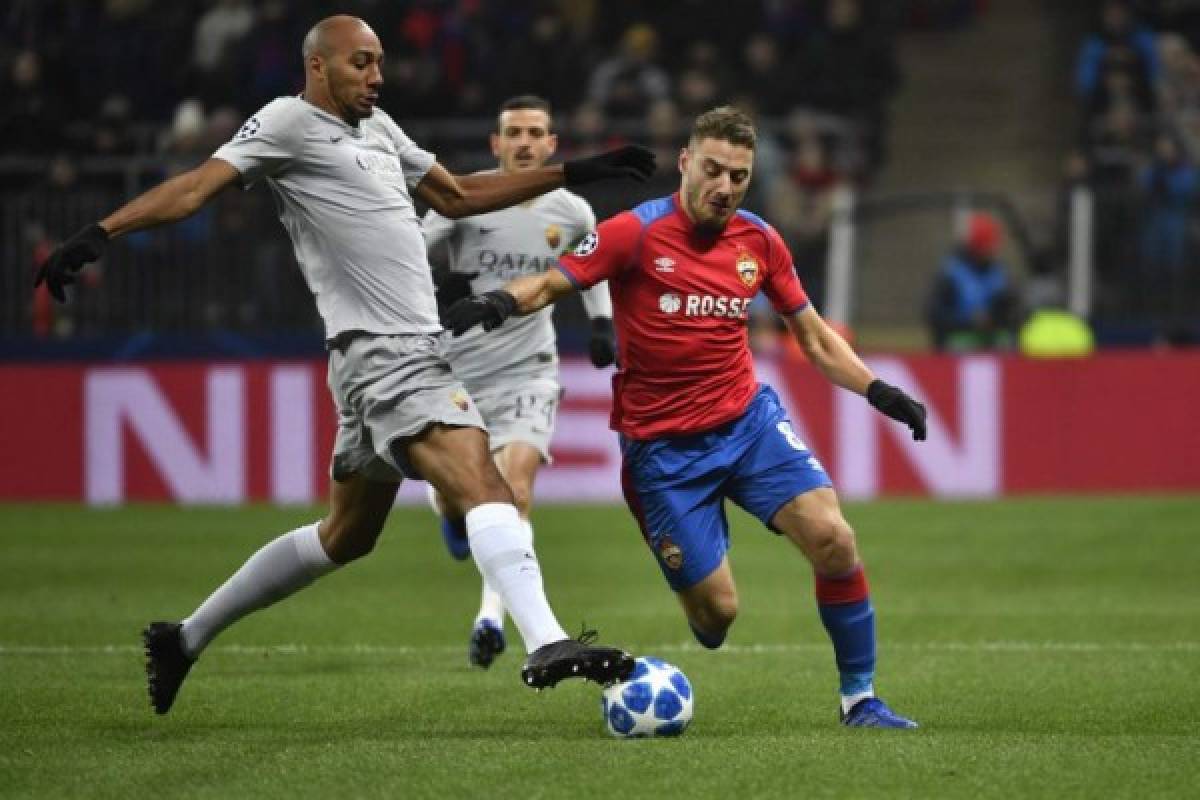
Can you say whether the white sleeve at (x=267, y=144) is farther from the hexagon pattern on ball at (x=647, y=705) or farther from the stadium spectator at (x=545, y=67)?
the stadium spectator at (x=545, y=67)

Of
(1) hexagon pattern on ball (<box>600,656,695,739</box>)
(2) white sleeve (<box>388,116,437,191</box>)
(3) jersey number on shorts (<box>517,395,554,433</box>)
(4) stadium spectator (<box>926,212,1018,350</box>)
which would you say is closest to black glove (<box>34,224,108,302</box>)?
(2) white sleeve (<box>388,116,437,191</box>)

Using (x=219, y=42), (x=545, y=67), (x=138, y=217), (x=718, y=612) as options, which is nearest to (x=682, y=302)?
(x=718, y=612)

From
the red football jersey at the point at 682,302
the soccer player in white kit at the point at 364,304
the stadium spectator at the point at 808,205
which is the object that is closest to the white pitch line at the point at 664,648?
the soccer player in white kit at the point at 364,304

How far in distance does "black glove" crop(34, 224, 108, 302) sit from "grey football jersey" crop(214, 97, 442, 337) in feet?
2.57

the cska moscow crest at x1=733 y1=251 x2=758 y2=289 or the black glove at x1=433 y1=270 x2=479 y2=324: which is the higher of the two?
the cska moscow crest at x1=733 y1=251 x2=758 y2=289

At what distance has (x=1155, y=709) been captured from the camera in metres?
8.46

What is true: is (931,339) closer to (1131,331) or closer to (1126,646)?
(1131,331)

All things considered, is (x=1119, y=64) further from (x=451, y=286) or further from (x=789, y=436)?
(x=789, y=436)

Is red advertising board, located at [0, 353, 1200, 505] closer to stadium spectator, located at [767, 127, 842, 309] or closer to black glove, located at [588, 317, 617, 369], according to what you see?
stadium spectator, located at [767, 127, 842, 309]

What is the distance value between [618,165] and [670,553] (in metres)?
1.47

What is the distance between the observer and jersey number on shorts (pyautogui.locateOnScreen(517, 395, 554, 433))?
35.8ft

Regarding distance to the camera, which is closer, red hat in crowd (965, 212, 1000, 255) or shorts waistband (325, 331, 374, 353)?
shorts waistband (325, 331, 374, 353)

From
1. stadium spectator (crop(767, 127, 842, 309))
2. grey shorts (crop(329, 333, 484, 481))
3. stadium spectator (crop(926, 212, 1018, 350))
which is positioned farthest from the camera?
stadium spectator (crop(767, 127, 842, 309))

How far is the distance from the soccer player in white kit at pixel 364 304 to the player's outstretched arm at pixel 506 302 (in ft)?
1.05
